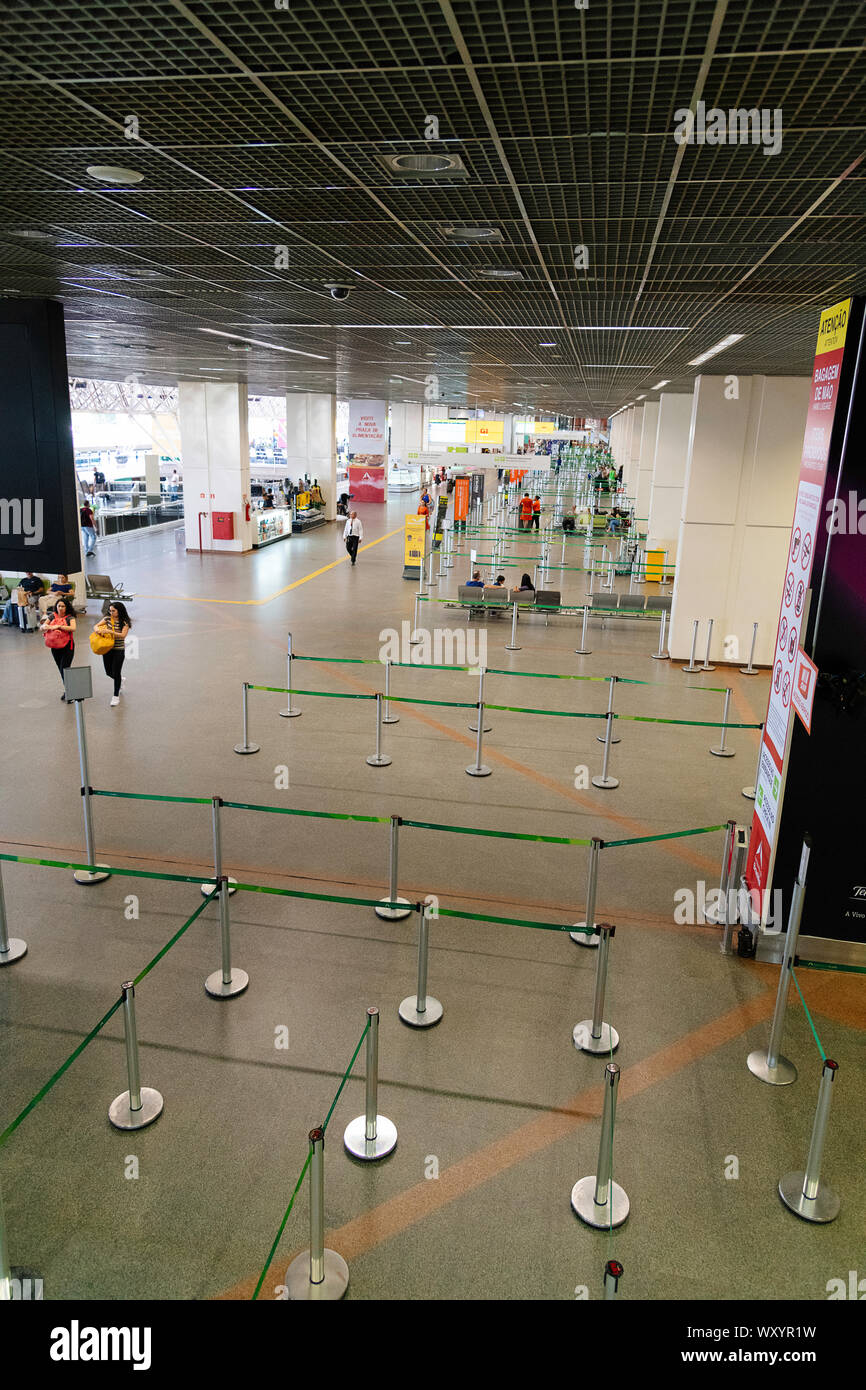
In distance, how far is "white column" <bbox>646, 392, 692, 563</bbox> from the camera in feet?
73.6

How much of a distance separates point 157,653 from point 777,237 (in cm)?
1125

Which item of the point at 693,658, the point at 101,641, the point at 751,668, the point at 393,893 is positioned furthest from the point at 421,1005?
the point at 751,668

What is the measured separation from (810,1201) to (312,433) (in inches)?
1259

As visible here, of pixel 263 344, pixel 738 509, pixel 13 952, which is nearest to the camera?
pixel 13 952

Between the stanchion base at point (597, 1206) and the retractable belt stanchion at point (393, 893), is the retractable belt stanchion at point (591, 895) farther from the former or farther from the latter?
the stanchion base at point (597, 1206)

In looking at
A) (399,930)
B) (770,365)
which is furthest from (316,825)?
(770,365)

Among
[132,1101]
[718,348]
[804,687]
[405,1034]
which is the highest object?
[718,348]

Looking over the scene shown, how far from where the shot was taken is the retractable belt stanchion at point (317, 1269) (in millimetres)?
3566

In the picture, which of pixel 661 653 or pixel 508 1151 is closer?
pixel 508 1151

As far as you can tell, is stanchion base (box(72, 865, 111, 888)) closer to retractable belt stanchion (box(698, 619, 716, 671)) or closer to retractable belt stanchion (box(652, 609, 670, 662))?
retractable belt stanchion (box(698, 619, 716, 671))

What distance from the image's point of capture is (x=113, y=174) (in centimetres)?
486

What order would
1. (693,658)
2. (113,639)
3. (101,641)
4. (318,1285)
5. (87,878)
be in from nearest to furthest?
(318,1285)
(87,878)
(101,641)
(113,639)
(693,658)

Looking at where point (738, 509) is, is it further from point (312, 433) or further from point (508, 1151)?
point (312, 433)
